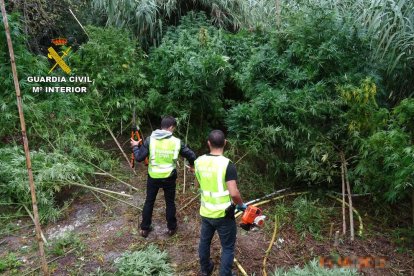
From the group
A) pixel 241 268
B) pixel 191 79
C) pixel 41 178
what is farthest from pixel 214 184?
pixel 191 79

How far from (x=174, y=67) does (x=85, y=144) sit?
5.13 feet

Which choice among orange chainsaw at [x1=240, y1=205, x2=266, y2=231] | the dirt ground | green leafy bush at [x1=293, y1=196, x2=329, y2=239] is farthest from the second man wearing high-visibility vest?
green leafy bush at [x1=293, y1=196, x2=329, y2=239]

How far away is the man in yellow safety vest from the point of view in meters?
2.77

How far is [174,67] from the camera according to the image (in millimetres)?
4996

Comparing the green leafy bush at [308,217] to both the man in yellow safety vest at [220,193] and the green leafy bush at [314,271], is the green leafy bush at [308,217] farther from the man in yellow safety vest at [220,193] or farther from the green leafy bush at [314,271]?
the man in yellow safety vest at [220,193]

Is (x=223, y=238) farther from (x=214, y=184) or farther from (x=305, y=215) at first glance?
(x=305, y=215)

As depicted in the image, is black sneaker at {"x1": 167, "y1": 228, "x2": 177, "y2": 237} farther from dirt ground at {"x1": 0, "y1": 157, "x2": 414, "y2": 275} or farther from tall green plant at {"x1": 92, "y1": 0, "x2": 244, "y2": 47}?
tall green plant at {"x1": 92, "y1": 0, "x2": 244, "y2": 47}

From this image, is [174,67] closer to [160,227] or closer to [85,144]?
[85,144]

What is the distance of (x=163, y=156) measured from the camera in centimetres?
348

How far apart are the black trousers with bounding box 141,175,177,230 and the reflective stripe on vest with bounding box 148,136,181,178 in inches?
3.2

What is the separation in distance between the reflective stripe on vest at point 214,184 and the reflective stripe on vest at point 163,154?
64cm

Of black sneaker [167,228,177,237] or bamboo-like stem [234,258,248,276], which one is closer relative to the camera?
bamboo-like stem [234,258,248,276]

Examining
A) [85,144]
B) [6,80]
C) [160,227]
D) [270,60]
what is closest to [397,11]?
[270,60]

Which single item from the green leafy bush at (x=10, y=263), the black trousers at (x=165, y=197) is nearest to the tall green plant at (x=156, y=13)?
the black trousers at (x=165, y=197)
